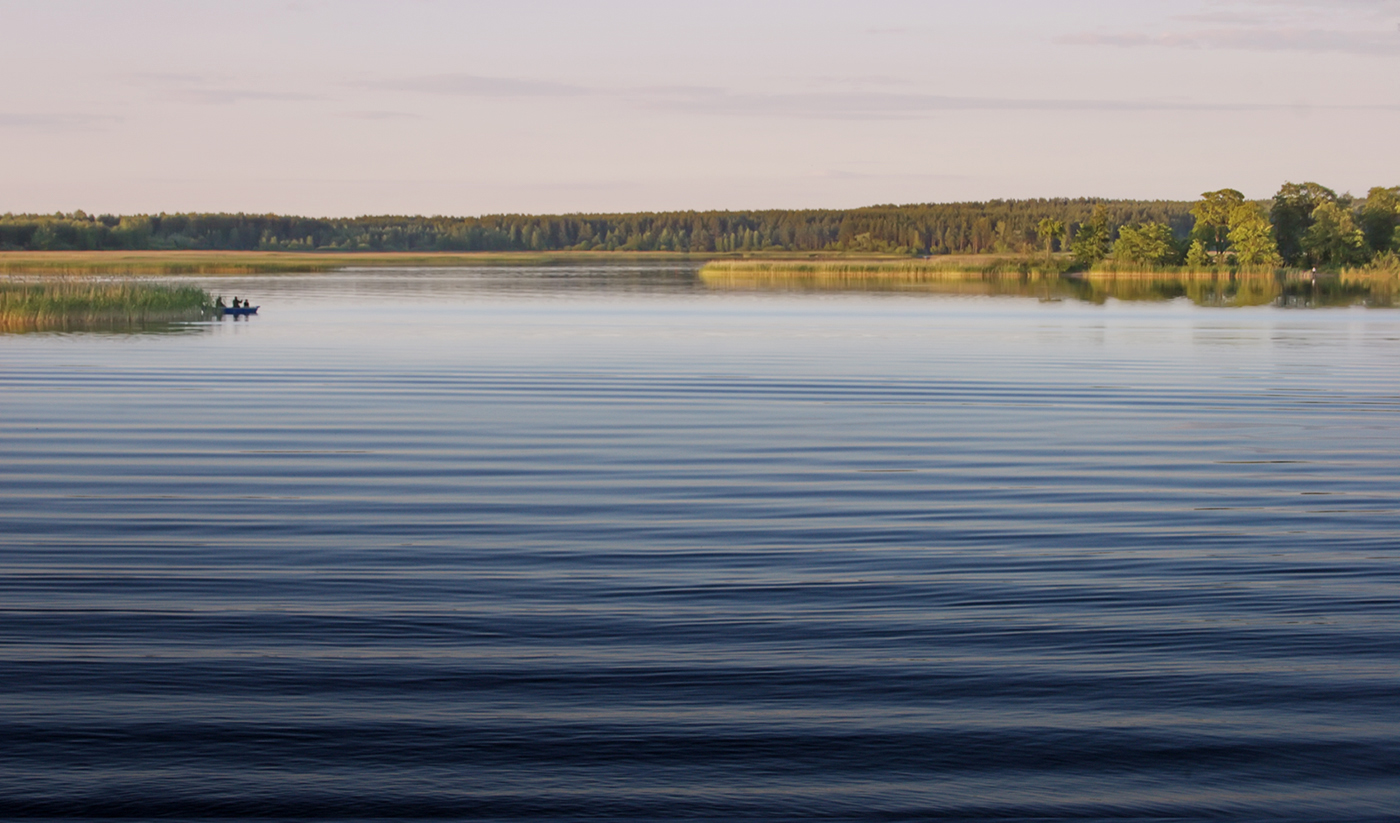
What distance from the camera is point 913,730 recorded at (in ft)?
20.7

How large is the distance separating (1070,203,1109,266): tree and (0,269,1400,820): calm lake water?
116 metres

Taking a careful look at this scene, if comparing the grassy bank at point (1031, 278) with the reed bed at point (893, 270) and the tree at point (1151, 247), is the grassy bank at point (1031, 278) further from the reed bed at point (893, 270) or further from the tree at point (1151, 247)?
the tree at point (1151, 247)

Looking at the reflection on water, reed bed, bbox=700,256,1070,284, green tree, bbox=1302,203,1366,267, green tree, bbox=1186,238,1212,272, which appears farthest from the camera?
green tree, bbox=1186,238,1212,272

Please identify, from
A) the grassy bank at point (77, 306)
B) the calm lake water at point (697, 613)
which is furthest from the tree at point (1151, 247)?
the calm lake water at point (697, 613)

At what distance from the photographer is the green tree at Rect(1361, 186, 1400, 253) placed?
117938mm

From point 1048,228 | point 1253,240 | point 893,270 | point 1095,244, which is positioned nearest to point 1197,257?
point 1253,240

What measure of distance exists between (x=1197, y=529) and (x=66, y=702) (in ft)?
27.7

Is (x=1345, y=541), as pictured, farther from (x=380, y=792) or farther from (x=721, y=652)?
(x=380, y=792)

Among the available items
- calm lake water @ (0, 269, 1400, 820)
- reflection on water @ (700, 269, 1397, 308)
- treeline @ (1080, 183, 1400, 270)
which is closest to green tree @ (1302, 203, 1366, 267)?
treeline @ (1080, 183, 1400, 270)

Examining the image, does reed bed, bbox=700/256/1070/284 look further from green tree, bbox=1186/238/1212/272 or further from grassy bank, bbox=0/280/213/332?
grassy bank, bbox=0/280/213/332

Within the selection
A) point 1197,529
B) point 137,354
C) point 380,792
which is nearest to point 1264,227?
point 137,354

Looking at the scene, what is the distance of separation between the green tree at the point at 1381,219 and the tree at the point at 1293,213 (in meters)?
3.63

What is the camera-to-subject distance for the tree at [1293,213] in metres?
123

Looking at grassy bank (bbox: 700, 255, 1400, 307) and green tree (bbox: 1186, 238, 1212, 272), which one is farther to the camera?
green tree (bbox: 1186, 238, 1212, 272)
